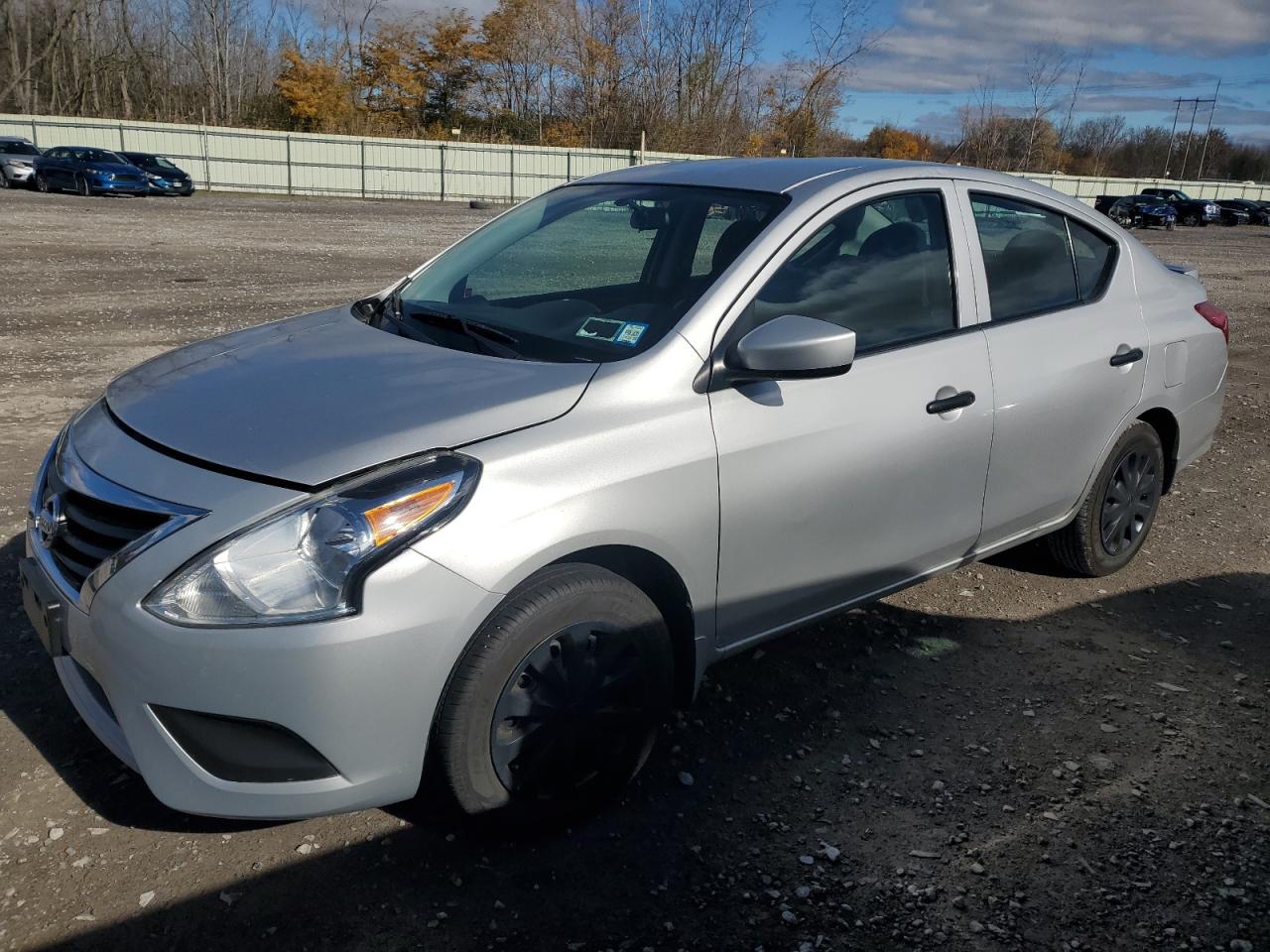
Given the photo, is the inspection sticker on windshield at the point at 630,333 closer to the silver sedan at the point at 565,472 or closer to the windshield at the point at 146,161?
the silver sedan at the point at 565,472

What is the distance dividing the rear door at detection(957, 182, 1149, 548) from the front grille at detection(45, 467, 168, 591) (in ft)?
8.77

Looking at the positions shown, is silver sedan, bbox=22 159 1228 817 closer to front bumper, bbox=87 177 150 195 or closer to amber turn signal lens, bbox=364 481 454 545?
amber turn signal lens, bbox=364 481 454 545

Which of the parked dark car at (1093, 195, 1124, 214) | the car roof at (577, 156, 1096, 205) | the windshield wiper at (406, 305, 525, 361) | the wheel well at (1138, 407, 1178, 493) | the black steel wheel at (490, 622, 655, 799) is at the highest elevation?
the parked dark car at (1093, 195, 1124, 214)

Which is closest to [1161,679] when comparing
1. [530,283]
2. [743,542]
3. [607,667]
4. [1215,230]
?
[743,542]

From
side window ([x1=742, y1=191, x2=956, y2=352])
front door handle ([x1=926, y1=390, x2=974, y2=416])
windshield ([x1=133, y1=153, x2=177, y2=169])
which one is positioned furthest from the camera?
windshield ([x1=133, y1=153, x2=177, y2=169])

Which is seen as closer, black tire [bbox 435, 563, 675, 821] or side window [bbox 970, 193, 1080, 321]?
black tire [bbox 435, 563, 675, 821]

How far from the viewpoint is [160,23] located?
192ft

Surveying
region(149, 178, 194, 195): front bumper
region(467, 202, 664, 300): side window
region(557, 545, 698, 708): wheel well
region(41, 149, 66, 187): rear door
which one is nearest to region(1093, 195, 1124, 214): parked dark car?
region(149, 178, 194, 195): front bumper

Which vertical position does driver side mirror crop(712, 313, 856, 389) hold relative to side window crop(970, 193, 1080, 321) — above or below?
below

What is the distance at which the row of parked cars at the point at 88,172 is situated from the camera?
29531 mm

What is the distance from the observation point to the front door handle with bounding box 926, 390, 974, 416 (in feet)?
11.1

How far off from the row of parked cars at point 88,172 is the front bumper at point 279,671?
31.4 meters

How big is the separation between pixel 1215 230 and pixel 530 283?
47.0 meters

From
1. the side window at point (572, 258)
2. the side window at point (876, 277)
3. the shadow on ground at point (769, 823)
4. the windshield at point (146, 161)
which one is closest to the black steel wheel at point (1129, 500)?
the shadow on ground at point (769, 823)
